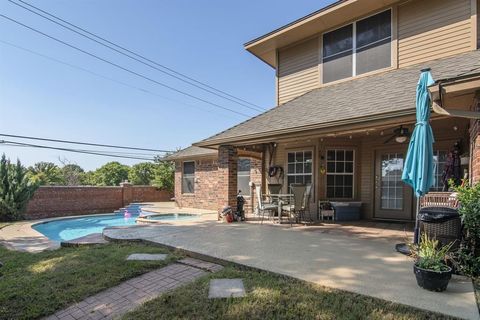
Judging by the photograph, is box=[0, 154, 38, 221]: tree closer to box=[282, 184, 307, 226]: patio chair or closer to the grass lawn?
the grass lawn

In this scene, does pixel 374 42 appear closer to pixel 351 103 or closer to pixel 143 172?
pixel 351 103

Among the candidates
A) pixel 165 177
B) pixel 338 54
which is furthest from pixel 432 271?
pixel 165 177

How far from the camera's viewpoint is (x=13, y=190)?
476 inches

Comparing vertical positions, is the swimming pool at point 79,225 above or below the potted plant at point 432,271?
below

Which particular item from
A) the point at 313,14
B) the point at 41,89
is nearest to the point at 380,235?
the point at 313,14

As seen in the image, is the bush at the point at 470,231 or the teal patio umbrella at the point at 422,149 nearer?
the bush at the point at 470,231

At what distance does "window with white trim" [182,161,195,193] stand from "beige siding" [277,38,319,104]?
694 centimetres

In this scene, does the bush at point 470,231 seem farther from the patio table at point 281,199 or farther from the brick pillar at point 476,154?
the patio table at point 281,199

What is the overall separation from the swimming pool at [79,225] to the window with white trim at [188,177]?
3207mm

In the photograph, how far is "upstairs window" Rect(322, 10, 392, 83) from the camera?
8.23 metres

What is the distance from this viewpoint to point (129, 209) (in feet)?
54.1

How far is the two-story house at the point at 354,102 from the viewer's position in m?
6.57

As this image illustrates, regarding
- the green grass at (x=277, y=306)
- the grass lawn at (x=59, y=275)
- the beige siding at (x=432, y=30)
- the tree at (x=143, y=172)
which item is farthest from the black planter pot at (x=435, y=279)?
the tree at (x=143, y=172)

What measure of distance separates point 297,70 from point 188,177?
8.53m
